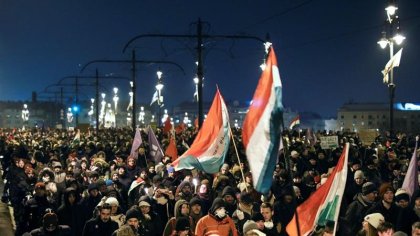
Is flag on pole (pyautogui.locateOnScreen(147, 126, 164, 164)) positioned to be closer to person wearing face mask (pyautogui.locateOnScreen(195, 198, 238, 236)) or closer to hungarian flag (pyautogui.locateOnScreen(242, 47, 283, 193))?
person wearing face mask (pyautogui.locateOnScreen(195, 198, 238, 236))

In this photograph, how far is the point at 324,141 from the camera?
17.4m

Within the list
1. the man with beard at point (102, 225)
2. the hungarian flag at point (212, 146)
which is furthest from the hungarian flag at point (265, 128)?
the hungarian flag at point (212, 146)

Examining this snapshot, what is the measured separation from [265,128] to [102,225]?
10.3ft

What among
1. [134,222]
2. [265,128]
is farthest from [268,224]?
[265,128]

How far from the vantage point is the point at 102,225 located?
8352 millimetres

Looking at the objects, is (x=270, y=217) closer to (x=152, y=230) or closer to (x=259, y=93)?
(x=152, y=230)

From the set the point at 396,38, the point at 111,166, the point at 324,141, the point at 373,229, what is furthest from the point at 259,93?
the point at 396,38

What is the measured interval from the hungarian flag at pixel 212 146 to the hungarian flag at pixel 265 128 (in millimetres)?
3902

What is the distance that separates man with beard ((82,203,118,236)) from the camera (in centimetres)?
829

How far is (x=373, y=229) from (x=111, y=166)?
8.74 metres

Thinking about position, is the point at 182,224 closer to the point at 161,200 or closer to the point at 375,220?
the point at 375,220

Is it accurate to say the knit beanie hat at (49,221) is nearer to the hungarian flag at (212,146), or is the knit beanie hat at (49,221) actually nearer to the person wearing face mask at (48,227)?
the person wearing face mask at (48,227)

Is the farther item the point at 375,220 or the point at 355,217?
the point at 355,217

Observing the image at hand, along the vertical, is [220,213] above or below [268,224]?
above
